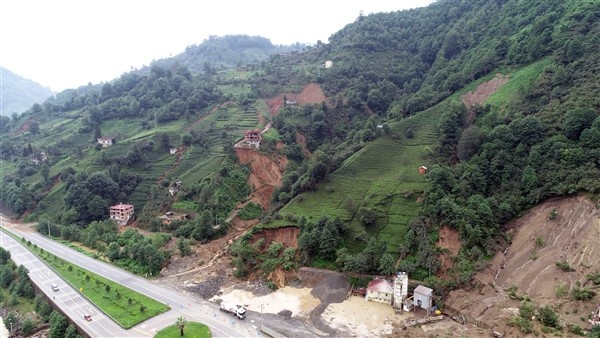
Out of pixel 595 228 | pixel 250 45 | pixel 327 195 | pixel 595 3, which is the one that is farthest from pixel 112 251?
pixel 250 45

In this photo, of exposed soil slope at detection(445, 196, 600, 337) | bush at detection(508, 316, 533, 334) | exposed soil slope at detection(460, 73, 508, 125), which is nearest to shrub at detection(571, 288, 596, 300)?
exposed soil slope at detection(445, 196, 600, 337)

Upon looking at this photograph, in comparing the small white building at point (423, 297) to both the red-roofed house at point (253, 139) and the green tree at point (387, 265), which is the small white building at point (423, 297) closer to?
the green tree at point (387, 265)

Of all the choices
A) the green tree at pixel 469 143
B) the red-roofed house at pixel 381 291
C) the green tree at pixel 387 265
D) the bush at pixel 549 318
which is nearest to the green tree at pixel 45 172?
the red-roofed house at pixel 381 291

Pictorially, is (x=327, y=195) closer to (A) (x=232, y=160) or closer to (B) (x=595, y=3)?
(A) (x=232, y=160)

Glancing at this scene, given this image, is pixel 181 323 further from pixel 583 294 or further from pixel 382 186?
pixel 583 294

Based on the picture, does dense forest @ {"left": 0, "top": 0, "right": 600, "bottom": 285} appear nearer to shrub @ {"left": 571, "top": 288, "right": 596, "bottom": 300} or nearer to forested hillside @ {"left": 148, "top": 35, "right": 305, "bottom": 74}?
shrub @ {"left": 571, "top": 288, "right": 596, "bottom": 300}
